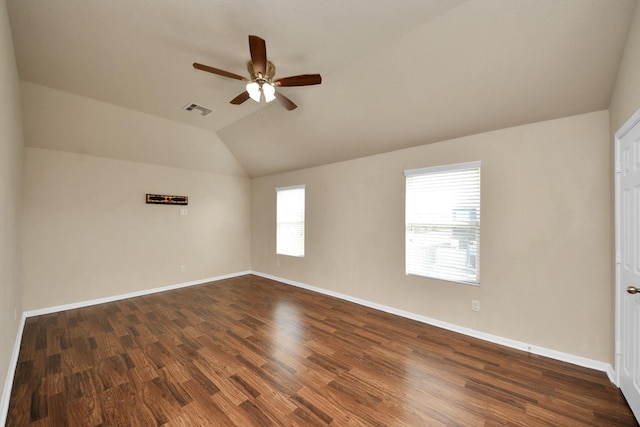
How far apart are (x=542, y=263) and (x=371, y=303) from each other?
89.2 inches

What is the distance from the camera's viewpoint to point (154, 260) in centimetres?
487

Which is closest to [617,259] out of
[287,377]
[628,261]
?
[628,261]

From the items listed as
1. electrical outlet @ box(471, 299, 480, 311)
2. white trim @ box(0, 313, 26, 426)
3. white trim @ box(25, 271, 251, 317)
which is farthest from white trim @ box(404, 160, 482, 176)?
white trim @ box(25, 271, 251, 317)

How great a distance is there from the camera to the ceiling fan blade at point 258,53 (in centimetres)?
193

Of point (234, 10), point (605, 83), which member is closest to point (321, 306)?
point (234, 10)

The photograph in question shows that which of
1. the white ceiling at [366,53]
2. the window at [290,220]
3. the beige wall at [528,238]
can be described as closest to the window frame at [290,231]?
the window at [290,220]

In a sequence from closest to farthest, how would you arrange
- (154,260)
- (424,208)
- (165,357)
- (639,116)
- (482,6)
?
1. (639,116)
2. (482,6)
3. (165,357)
4. (424,208)
5. (154,260)

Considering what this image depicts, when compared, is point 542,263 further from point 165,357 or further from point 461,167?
point 165,357

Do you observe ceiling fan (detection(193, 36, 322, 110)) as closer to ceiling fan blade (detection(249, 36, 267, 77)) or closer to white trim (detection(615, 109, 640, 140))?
ceiling fan blade (detection(249, 36, 267, 77))

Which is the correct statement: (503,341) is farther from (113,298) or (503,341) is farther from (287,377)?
(113,298)

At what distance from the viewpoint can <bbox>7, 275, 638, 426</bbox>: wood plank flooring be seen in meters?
1.84

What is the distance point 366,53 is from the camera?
99.7 inches

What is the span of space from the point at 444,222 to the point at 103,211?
215 inches

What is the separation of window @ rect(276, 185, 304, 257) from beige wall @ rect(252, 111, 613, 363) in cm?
174
